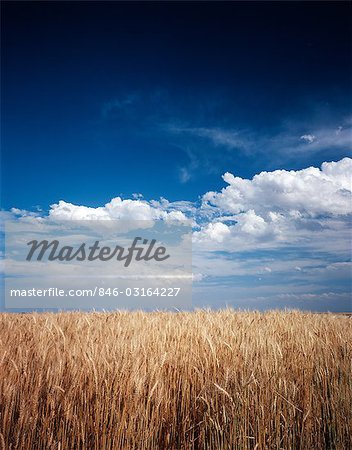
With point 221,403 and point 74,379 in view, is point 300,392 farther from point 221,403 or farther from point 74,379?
point 74,379

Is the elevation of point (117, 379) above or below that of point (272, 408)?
above

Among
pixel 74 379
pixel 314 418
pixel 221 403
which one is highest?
pixel 74 379

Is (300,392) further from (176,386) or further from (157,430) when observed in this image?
(157,430)

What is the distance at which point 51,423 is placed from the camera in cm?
198

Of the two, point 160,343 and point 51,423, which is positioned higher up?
point 160,343

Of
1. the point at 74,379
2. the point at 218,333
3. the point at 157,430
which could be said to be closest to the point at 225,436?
the point at 157,430

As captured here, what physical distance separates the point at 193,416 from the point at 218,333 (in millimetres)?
1254

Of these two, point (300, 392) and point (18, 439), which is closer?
point (18, 439)

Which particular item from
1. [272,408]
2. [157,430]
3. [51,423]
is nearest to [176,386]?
[157,430]

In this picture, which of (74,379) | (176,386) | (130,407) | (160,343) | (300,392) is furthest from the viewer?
(160,343)

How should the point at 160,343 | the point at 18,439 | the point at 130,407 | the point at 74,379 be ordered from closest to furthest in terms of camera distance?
the point at 18,439 → the point at 130,407 → the point at 74,379 → the point at 160,343

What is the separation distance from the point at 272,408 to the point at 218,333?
1214 mm

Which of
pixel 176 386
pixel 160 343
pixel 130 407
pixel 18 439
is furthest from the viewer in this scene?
pixel 160 343

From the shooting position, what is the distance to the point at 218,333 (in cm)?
343
